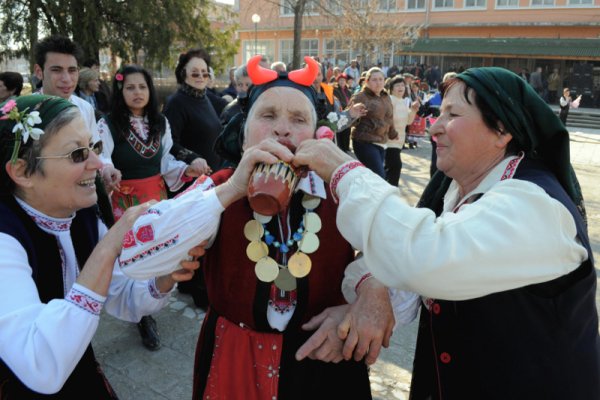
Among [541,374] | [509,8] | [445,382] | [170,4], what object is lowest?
[445,382]

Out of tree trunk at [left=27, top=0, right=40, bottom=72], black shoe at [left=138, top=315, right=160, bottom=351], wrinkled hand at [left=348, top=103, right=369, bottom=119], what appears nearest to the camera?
black shoe at [left=138, top=315, right=160, bottom=351]

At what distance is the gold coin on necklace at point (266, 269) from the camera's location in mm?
1653

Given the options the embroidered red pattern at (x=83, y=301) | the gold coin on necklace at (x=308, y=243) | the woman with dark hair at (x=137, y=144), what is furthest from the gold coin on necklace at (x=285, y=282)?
the woman with dark hair at (x=137, y=144)

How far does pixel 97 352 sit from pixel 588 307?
317cm

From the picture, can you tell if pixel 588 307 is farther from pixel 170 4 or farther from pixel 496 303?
pixel 170 4

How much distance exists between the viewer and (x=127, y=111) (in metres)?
4.15

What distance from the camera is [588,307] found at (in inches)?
56.6

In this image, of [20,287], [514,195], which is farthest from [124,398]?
[514,195]

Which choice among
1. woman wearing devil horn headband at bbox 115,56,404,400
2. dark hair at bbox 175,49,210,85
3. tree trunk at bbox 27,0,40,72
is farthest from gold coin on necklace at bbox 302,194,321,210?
tree trunk at bbox 27,0,40,72

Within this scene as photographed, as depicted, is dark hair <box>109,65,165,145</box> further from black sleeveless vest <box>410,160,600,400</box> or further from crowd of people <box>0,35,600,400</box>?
black sleeveless vest <box>410,160,600,400</box>

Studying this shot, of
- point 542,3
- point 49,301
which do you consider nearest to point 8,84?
point 49,301

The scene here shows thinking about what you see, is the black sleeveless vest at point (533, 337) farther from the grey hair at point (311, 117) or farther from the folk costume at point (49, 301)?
the folk costume at point (49, 301)

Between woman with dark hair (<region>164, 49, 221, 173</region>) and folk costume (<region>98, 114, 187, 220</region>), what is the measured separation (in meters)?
0.55

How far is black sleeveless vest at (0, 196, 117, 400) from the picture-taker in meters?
1.54
